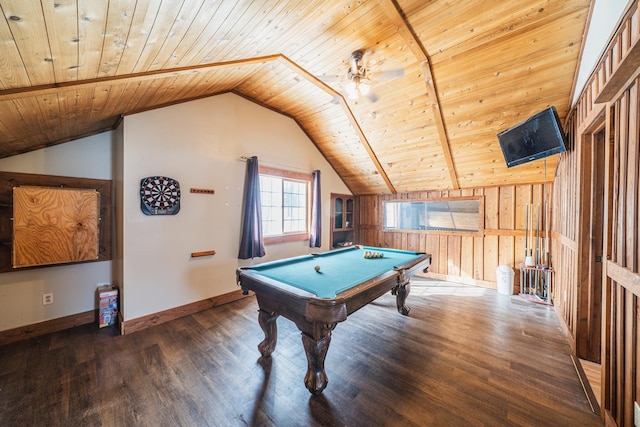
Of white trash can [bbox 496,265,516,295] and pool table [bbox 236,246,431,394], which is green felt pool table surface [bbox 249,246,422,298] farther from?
white trash can [bbox 496,265,516,295]

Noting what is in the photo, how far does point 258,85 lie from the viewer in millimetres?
3590

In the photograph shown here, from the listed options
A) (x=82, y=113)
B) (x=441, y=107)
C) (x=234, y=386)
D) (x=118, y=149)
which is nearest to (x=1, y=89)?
(x=82, y=113)

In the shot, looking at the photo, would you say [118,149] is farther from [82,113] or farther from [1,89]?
[1,89]

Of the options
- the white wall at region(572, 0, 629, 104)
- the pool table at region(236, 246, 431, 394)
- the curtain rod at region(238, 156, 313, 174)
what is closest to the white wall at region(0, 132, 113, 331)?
the curtain rod at region(238, 156, 313, 174)

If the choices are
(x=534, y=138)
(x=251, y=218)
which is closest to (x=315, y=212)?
(x=251, y=218)

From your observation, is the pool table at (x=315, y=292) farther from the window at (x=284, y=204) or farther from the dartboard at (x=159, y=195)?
the window at (x=284, y=204)

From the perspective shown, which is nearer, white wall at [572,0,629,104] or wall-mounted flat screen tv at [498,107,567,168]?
white wall at [572,0,629,104]

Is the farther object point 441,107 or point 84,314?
point 441,107

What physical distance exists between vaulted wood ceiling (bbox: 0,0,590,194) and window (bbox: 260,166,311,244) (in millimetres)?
1234

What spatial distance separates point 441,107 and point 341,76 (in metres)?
1.47

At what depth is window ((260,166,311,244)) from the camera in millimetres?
4332

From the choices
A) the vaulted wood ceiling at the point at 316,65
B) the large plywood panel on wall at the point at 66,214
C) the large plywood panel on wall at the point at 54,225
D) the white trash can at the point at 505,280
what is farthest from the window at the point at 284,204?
the white trash can at the point at 505,280

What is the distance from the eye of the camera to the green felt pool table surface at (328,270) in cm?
195

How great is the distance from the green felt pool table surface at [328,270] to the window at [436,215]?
220cm
